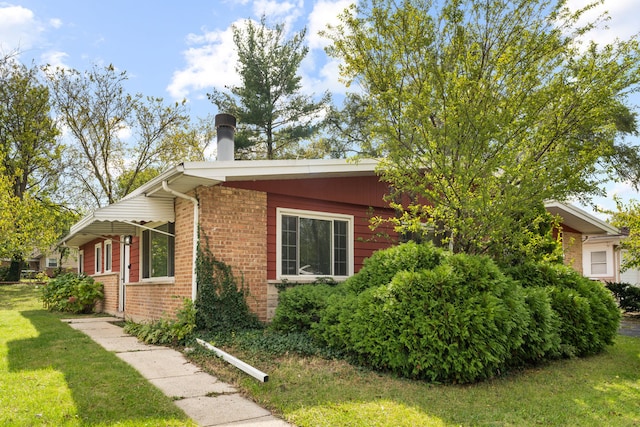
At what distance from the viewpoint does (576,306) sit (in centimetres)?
719

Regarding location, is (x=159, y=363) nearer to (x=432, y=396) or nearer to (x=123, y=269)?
(x=432, y=396)

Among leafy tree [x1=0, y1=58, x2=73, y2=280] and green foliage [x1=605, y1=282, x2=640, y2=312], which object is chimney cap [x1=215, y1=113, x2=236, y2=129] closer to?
green foliage [x1=605, y1=282, x2=640, y2=312]

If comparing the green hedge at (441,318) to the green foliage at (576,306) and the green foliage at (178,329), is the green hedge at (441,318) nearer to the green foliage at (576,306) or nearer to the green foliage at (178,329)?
the green foliage at (576,306)

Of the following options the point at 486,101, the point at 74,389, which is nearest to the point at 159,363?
the point at 74,389

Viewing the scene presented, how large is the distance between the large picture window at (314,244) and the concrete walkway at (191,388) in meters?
2.80

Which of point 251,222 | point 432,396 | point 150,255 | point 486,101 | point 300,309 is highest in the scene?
point 486,101

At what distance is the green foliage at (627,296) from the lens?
47.3 feet

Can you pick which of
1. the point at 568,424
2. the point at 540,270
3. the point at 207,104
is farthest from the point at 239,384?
the point at 207,104

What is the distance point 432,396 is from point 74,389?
379cm

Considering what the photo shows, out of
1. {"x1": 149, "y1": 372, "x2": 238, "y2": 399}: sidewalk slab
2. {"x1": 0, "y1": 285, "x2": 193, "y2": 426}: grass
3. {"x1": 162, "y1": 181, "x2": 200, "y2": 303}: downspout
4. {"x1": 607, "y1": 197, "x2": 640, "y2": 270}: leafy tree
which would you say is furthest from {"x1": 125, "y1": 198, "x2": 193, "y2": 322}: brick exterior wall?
{"x1": 607, "y1": 197, "x2": 640, "y2": 270}: leafy tree

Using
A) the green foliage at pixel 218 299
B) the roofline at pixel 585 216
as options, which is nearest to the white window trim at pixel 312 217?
the green foliage at pixel 218 299

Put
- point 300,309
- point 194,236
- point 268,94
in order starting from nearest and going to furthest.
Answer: point 300,309, point 194,236, point 268,94

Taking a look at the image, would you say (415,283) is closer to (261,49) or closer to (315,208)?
(315,208)

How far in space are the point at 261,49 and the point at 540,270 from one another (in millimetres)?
18526
